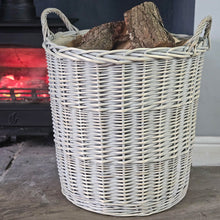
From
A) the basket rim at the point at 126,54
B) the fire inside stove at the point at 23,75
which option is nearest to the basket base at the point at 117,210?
the basket rim at the point at 126,54

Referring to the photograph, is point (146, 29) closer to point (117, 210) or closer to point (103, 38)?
point (103, 38)

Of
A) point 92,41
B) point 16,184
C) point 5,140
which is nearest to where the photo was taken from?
point 92,41

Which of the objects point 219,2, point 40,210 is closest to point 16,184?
point 40,210

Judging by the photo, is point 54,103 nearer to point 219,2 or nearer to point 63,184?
point 63,184

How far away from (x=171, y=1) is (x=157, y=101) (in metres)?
1.01

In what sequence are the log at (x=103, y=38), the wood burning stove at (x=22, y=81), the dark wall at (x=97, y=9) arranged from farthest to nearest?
the dark wall at (x=97, y=9) < the wood burning stove at (x=22, y=81) < the log at (x=103, y=38)

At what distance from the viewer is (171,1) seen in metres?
1.99

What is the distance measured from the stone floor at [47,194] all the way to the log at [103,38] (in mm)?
587

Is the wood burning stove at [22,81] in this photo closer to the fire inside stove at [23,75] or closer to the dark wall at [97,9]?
the fire inside stove at [23,75]

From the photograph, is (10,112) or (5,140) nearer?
(10,112)

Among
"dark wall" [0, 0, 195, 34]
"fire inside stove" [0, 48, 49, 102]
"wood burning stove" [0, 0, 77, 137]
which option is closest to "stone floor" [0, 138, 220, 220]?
"wood burning stove" [0, 0, 77, 137]

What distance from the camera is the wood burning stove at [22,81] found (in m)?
1.77

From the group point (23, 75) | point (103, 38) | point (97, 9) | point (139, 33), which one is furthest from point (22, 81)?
point (139, 33)

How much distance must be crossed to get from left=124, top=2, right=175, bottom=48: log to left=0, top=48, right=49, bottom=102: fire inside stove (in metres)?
0.70
